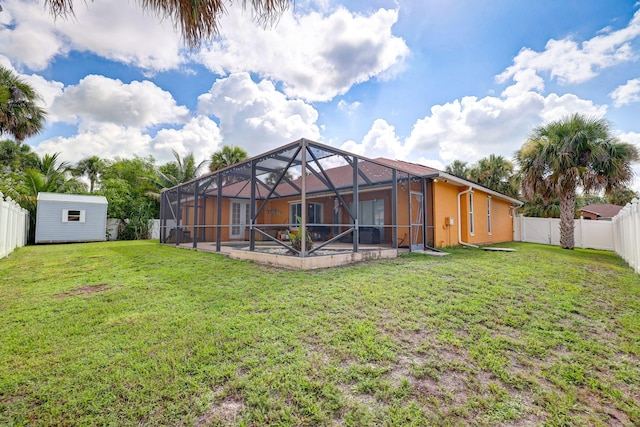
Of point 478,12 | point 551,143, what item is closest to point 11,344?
point 478,12

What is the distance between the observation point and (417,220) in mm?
9531

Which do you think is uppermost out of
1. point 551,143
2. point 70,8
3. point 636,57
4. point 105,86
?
point 105,86

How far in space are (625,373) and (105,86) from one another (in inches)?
575

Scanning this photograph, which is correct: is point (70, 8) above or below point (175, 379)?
above

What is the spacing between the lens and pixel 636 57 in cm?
700

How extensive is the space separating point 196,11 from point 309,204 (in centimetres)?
1177

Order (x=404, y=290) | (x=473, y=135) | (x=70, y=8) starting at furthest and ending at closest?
(x=473, y=135)
(x=404, y=290)
(x=70, y=8)

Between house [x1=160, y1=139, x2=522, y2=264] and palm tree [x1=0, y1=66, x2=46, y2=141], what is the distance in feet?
19.1

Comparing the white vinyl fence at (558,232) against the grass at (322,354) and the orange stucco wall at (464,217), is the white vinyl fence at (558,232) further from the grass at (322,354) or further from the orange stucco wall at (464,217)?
the grass at (322,354)

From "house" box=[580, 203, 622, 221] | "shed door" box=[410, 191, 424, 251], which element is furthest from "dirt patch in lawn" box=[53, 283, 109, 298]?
"house" box=[580, 203, 622, 221]

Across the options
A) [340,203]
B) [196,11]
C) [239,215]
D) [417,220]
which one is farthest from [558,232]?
[196,11]

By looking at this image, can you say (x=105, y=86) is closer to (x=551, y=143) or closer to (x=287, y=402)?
(x=287, y=402)

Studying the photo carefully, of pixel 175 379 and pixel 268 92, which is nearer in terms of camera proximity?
pixel 175 379

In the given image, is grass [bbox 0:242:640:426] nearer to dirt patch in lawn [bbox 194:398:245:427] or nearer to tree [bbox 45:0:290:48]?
dirt patch in lawn [bbox 194:398:245:427]
